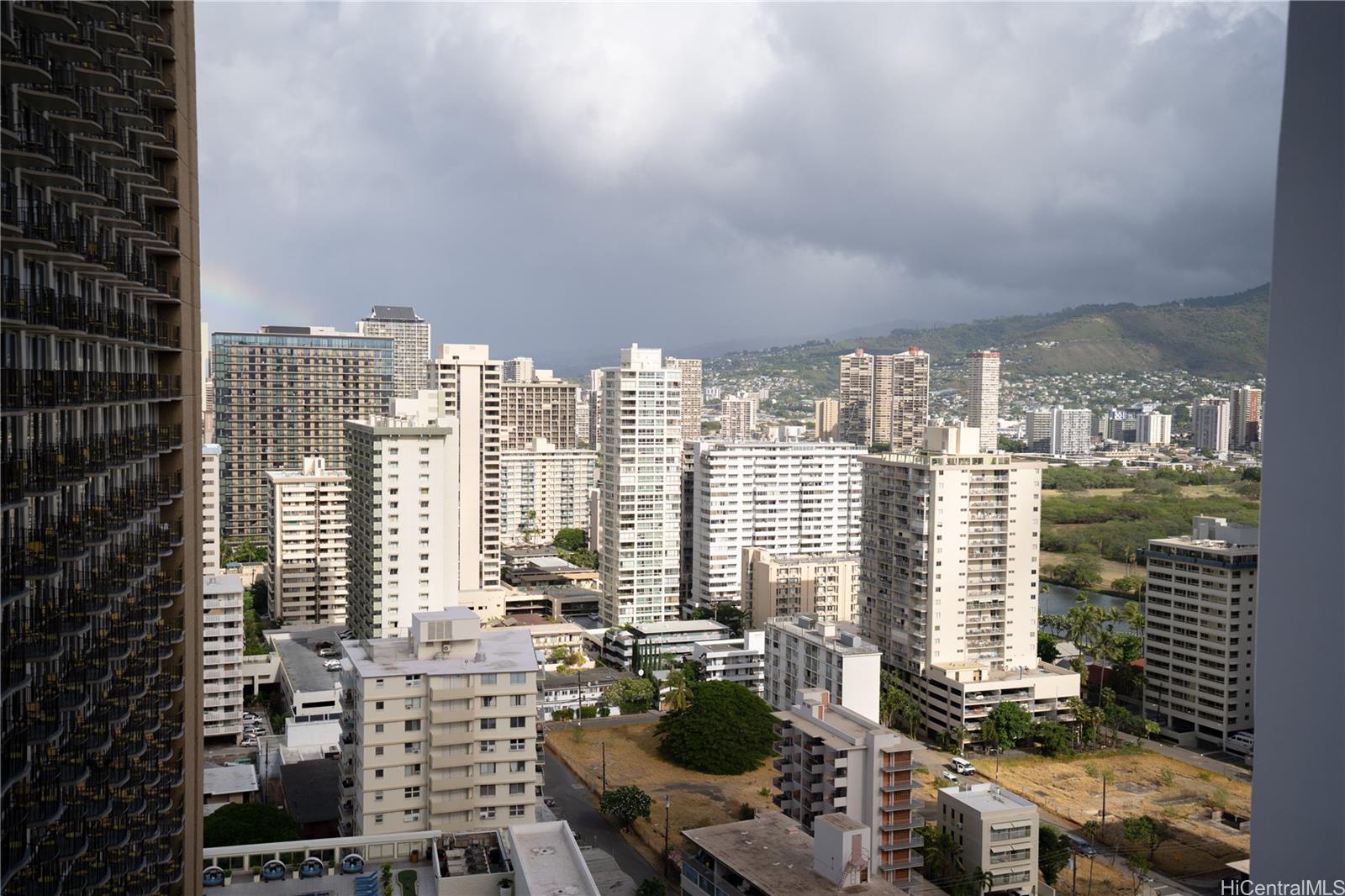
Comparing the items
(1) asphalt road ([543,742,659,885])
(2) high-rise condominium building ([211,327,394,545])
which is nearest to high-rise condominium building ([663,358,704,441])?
(2) high-rise condominium building ([211,327,394,545])

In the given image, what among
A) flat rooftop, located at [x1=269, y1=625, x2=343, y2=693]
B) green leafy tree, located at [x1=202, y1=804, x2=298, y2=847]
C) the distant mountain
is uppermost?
the distant mountain

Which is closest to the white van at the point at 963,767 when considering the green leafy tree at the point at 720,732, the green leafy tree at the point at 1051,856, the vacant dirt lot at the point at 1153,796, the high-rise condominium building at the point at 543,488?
the vacant dirt lot at the point at 1153,796

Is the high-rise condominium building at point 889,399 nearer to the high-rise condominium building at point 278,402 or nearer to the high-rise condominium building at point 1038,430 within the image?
the high-rise condominium building at point 1038,430

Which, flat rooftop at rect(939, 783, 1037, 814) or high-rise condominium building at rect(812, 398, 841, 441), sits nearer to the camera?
flat rooftop at rect(939, 783, 1037, 814)

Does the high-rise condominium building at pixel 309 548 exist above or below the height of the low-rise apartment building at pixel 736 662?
above

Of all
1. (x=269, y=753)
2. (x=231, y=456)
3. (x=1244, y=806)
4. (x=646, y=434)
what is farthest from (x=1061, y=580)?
(x=231, y=456)

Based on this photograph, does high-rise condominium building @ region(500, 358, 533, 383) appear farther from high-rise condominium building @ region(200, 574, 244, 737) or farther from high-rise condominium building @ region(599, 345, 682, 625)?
high-rise condominium building @ region(200, 574, 244, 737)
